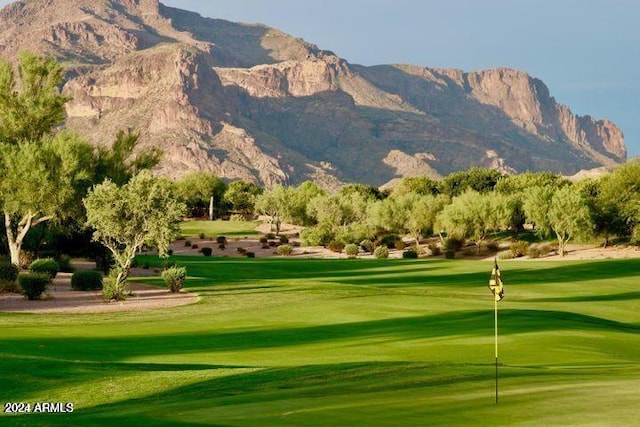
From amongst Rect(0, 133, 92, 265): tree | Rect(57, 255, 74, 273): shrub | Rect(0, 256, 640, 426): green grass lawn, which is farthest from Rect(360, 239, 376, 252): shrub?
Rect(0, 133, 92, 265): tree

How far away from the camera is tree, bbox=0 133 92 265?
182 feet

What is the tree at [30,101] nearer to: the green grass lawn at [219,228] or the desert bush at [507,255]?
the desert bush at [507,255]

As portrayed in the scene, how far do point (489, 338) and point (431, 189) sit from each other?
12835 cm

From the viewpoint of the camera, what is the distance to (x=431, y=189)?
157375mm

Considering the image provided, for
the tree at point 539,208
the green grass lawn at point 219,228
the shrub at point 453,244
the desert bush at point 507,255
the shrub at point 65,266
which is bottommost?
the desert bush at point 507,255

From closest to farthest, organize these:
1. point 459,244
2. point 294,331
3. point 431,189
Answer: point 294,331, point 459,244, point 431,189

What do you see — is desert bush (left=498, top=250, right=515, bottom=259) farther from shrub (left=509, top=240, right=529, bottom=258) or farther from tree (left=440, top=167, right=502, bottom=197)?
tree (left=440, top=167, right=502, bottom=197)

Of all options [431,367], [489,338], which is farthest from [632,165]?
[431,367]

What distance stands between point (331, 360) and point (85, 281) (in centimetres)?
3096

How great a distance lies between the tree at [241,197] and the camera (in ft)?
579

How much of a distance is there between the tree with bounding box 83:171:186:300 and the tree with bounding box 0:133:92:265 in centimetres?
939

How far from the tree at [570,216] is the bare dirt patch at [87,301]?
59.3 meters

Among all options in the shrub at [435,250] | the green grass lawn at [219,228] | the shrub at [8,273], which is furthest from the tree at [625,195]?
the shrub at [8,273]

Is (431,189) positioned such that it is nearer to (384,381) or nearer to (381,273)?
(381,273)
